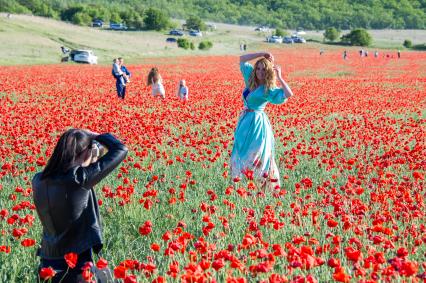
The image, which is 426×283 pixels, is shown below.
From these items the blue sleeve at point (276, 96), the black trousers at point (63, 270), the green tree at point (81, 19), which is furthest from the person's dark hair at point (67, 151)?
the green tree at point (81, 19)

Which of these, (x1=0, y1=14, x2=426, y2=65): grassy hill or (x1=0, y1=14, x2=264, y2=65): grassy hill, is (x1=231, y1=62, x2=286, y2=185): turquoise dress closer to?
(x1=0, y1=14, x2=264, y2=65): grassy hill

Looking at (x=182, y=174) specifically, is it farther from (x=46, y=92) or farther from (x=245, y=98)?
(x=46, y=92)

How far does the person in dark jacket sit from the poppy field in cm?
24

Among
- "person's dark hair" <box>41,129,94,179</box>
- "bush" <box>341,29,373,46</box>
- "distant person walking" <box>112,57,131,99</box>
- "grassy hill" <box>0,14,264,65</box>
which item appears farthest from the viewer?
"bush" <box>341,29,373,46</box>

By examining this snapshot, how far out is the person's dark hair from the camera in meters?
3.84

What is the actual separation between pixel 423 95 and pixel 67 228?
18.3 metres

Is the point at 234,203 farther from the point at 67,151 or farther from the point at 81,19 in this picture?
the point at 81,19

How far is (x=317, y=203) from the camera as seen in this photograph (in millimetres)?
6457

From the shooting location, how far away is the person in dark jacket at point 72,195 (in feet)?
12.7

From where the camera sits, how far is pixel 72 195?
3959 millimetres

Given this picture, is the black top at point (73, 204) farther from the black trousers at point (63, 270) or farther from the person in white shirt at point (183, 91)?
the person in white shirt at point (183, 91)

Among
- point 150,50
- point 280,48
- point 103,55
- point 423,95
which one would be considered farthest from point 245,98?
point 280,48

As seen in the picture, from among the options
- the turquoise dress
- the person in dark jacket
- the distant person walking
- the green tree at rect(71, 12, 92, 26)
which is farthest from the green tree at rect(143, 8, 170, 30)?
the person in dark jacket

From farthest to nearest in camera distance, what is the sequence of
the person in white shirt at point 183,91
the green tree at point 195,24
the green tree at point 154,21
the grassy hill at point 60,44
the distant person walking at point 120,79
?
the green tree at point 195,24
the green tree at point 154,21
the grassy hill at point 60,44
the distant person walking at point 120,79
the person in white shirt at point 183,91
